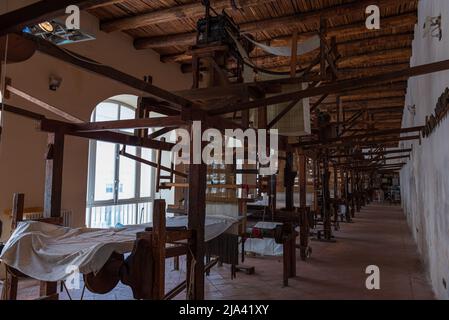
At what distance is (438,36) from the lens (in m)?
2.78

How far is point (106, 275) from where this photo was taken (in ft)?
6.68

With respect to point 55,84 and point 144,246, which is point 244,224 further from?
point 55,84

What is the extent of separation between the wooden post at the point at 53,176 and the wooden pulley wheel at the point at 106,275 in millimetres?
982

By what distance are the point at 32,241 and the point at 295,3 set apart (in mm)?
4390

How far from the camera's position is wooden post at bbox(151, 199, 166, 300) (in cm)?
202

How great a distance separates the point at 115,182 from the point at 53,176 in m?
4.01

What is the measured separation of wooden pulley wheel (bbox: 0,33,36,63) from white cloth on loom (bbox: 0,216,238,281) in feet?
3.71

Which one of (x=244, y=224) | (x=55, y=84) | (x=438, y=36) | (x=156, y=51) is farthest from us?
(x=156, y=51)

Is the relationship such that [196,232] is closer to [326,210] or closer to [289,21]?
[289,21]

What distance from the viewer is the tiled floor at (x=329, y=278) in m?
3.73

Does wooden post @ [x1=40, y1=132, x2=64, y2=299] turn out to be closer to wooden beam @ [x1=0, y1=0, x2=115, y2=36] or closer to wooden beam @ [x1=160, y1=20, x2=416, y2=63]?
wooden beam @ [x1=0, y1=0, x2=115, y2=36]

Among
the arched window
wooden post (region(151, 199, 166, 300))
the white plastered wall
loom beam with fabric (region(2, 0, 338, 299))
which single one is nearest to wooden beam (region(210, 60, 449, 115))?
loom beam with fabric (region(2, 0, 338, 299))
